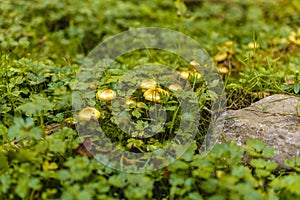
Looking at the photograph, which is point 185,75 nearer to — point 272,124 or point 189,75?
point 189,75

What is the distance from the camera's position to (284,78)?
297cm

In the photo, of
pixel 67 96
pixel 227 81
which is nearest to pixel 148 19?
pixel 227 81

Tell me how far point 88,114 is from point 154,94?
15.5 inches

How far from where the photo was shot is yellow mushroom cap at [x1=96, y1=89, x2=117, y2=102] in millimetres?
2463

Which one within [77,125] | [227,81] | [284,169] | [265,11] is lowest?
[284,169]

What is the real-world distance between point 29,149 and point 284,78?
1767mm

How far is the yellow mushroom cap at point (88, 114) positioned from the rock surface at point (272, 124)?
68 cm

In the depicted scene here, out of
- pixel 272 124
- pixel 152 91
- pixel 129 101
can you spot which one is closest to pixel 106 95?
pixel 129 101

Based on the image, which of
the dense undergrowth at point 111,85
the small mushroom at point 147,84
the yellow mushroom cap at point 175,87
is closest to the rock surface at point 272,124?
the dense undergrowth at point 111,85

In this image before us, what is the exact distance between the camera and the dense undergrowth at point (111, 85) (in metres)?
1.93

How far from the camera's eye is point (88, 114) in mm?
2336

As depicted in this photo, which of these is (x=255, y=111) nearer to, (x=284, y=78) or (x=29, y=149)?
(x=284, y=78)

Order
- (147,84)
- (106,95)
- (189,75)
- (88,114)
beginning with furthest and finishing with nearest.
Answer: (189,75), (147,84), (106,95), (88,114)

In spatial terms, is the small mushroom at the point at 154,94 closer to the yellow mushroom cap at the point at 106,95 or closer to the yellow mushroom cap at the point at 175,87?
the yellow mushroom cap at the point at 175,87
